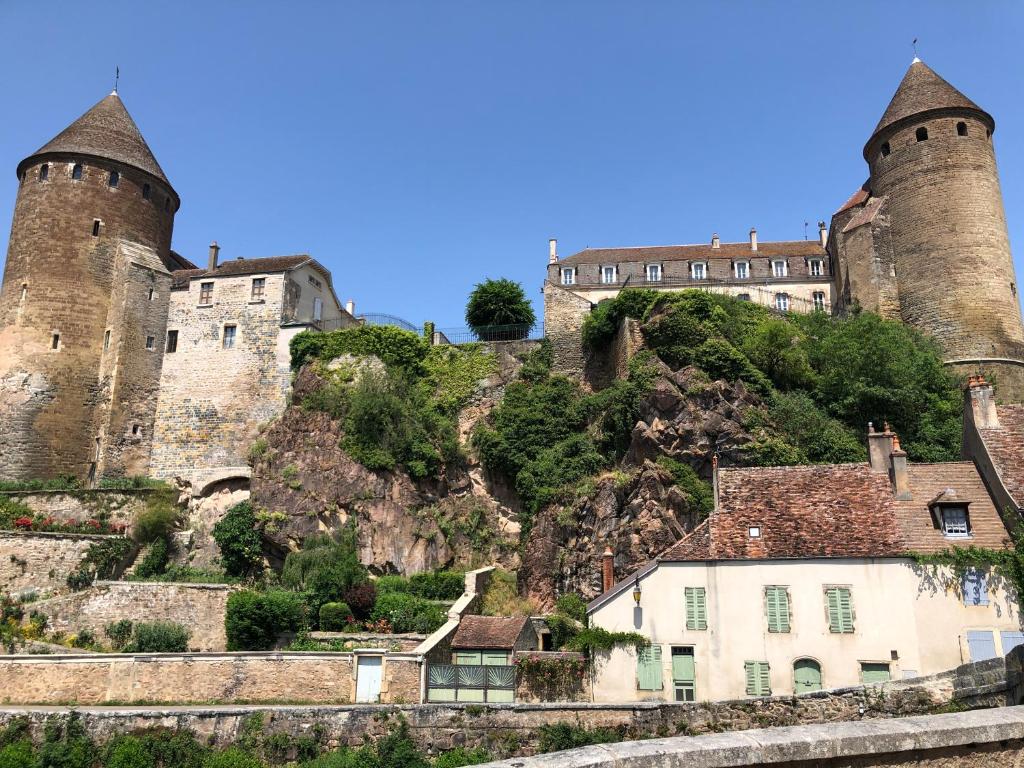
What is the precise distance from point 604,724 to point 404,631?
11274 mm

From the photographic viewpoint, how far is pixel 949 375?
33.2 metres

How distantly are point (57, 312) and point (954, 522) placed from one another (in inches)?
1479

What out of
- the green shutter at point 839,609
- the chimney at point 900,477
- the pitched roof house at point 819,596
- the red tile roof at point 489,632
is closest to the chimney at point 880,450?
the pitched roof house at point 819,596

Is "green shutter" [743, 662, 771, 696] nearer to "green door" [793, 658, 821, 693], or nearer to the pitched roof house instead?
the pitched roof house

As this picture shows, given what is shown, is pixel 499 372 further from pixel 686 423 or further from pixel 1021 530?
pixel 1021 530

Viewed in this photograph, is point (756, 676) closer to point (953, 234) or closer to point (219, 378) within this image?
point (953, 234)

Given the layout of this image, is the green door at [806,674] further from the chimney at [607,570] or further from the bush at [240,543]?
the bush at [240,543]

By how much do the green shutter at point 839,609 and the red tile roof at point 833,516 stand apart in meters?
0.90

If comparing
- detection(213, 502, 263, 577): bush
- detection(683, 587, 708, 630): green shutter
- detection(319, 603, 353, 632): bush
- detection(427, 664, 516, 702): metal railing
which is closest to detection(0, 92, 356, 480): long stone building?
detection(213, 502, 263, 577): bush

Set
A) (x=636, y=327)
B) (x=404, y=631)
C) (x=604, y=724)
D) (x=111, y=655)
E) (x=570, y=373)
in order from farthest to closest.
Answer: (x=570, y=373), (x=636, y=327), (x=404, y=631), (x=111, y=655), (x=604, y=724)

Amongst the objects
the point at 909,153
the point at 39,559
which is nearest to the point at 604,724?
the point at 39,559

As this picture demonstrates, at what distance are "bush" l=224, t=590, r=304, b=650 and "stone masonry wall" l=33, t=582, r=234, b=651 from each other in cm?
225

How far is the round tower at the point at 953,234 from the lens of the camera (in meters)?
37.7

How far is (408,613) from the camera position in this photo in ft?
84.4
